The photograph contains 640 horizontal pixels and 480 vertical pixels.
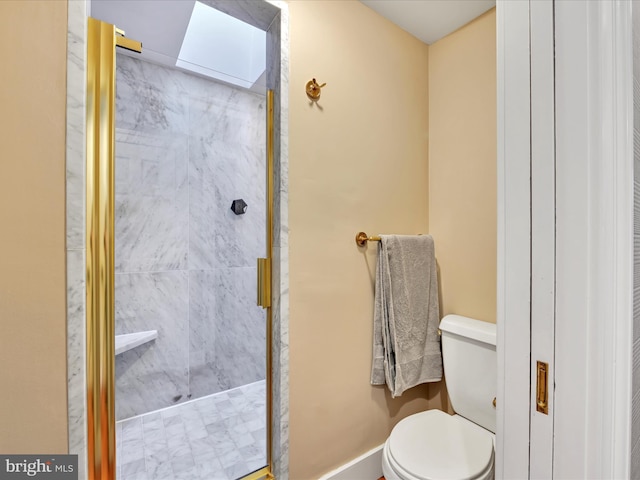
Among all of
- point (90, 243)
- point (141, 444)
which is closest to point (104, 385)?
point (90, 243)

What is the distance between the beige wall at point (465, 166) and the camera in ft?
5.06

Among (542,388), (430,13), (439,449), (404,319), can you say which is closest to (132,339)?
(404,319)

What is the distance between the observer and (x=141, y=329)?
2.06 meters

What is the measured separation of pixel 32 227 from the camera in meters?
0.81

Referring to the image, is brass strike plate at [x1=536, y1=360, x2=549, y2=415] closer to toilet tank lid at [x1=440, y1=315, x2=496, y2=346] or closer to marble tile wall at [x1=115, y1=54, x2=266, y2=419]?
toilet tank lid at [x1=440, y1=315, x2=496, y2=346]

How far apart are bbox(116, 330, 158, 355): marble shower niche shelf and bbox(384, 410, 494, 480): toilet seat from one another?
1.55 metres

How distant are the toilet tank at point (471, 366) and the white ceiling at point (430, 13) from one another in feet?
4.94

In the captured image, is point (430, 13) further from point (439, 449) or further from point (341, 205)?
point (439, 449)

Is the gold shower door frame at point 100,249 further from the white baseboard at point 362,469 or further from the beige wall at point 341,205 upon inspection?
the white baseboard at point 362,469

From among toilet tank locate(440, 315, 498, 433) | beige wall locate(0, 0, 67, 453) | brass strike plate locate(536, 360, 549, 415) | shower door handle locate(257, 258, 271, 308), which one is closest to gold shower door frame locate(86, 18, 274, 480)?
beige wall locate(0, 0, 67, 453)

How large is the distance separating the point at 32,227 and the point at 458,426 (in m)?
1.65

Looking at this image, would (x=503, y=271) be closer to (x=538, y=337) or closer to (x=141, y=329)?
(x=538, y=337)

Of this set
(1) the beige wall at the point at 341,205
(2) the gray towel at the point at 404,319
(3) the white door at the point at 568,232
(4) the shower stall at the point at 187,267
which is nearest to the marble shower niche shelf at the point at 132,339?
(4) the shower stall at the point at 187,267

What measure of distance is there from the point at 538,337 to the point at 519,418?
14 centimetres
